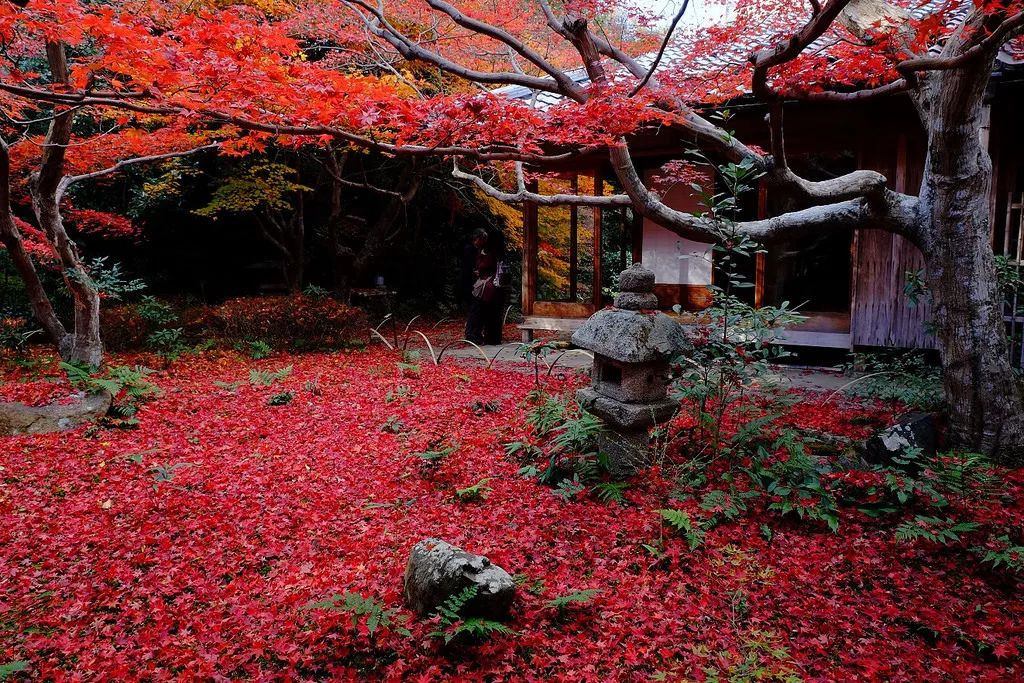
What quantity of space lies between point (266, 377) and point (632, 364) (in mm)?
6098

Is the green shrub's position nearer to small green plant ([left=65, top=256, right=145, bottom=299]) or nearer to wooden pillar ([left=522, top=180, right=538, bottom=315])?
small green plant ([left=65, top=256, right=145, bottom=299])

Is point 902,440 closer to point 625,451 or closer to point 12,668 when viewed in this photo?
point 625,451

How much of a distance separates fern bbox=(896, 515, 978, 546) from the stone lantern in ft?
5.25

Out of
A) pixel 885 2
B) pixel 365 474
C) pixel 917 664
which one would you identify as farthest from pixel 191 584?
pixel 885 2

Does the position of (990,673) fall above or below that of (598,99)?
below

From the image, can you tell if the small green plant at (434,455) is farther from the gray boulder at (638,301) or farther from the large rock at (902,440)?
the large rock at (902,440)

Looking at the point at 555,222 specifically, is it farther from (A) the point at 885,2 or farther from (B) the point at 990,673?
(B) the point at 990,673

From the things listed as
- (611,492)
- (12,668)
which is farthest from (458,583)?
(12,668)

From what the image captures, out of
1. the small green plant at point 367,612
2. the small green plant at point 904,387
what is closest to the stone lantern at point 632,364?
the small green plant at point 367,612

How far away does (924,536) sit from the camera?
12.3ft

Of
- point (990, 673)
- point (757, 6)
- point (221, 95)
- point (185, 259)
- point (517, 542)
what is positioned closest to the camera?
point (990, 673)

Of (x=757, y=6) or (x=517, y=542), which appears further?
(x=757, y=6)

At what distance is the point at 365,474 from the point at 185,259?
1208cm

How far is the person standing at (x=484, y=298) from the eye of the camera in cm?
1167
